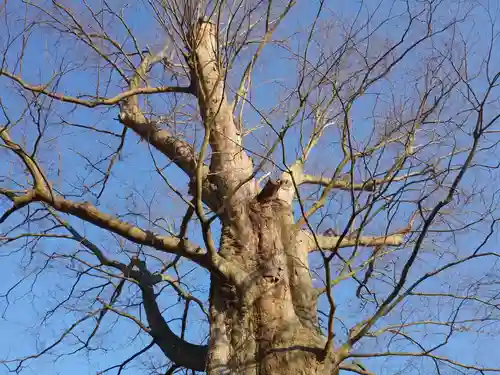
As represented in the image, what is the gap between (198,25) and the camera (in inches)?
154

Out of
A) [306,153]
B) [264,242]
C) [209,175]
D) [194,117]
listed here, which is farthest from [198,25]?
[306,153]

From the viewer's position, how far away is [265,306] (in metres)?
4.05

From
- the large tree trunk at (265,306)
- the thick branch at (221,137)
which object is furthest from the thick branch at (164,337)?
the thick branch at (221,137)

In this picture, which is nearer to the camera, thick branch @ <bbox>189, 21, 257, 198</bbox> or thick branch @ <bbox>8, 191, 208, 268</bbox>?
thick branch @ <bbox>8, 191, 208, 268</bbox>

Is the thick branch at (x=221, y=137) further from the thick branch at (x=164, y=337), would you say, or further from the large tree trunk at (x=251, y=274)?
the thick branch at (x=164, y=337)

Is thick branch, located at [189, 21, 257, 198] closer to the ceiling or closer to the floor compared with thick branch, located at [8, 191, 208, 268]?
closer to the ceiling

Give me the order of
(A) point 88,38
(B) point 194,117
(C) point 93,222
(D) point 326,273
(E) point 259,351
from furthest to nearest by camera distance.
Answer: (A) point 88,38
(B) point 194,117
(C) point 93,222
(E) point 259,351
(D) point 326,273

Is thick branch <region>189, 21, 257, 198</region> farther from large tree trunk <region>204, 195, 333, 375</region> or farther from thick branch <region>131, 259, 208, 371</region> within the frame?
thick branch <region>131, 259, 208, 371</region>

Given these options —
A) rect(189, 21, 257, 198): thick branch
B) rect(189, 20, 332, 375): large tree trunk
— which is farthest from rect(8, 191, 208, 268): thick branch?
rect(189, 21, 257, 198): thick branch

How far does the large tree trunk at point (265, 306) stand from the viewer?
148 inches

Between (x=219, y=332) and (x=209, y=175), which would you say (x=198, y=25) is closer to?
(x=209, y=175)

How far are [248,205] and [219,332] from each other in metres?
1.09

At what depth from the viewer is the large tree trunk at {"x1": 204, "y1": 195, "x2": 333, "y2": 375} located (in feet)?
12.3

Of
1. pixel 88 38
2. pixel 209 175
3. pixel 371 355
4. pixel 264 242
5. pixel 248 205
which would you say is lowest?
pixel 371 355
